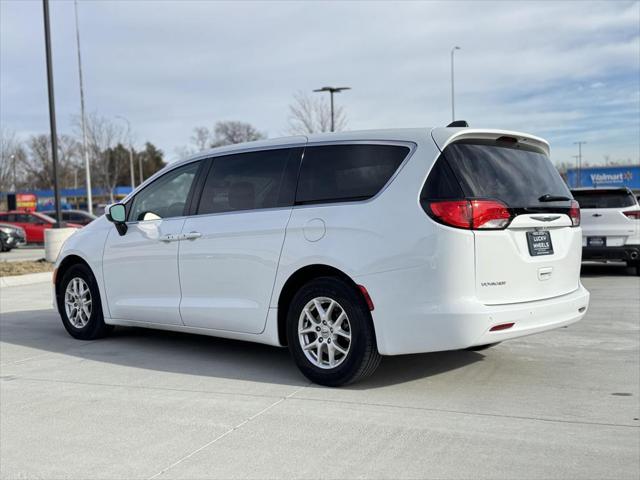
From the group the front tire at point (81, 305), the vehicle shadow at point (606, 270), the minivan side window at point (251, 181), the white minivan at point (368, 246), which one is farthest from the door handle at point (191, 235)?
the vehicle shadow at point (606, 270)

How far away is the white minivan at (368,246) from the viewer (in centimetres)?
472

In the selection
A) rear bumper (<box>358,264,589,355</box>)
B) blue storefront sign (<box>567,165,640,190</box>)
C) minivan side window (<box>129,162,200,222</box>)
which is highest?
blue storefront sign (<box>567,165,640,190</box>)

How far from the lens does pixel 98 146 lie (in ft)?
188

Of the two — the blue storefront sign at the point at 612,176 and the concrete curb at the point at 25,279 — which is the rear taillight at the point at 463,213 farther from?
the blue storefront sign at the point at 612,176

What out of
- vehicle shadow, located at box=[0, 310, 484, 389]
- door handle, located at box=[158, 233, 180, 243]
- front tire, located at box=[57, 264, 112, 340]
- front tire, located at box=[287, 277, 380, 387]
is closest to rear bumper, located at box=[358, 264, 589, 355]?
front tire, located at box=[287, 277, 380, 387]

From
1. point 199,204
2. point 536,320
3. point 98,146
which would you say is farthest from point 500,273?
point 98,146

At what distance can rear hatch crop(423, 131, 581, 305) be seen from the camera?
187 inches

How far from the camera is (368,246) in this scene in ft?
16.1

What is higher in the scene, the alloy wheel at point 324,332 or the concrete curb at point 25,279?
the alloy wheel at point 324,332

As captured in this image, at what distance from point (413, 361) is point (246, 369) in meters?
1.39

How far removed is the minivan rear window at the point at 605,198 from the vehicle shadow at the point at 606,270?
1.46 metres

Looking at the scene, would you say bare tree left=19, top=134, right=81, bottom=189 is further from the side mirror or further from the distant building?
the side mirror

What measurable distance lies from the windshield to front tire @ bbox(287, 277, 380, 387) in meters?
1.12

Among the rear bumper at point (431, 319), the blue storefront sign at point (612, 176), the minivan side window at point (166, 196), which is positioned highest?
the blue storefront sign at point (612, 176)
